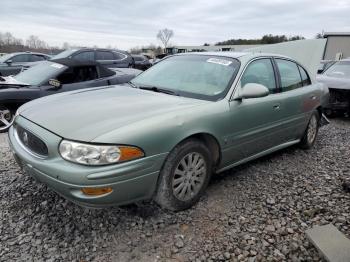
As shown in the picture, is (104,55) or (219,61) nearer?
(219,61)

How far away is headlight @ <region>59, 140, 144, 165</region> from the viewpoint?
7.82 feet

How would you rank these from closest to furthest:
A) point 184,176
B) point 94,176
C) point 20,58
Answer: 1. point 94,176
2. point 184,176
3. point 20,58

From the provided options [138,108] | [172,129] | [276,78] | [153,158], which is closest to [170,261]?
[153,158]

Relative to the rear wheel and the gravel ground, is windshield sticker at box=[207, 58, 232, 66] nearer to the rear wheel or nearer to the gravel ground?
the gravel ground

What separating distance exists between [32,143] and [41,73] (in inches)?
154

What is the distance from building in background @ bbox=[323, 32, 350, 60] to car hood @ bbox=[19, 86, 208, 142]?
75.7ft

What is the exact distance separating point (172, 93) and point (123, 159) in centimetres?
120

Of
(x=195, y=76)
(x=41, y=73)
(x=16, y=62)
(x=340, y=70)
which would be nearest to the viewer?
(x=195, y=76)

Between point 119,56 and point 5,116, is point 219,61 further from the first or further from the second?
point 119,56

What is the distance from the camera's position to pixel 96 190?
7.86ft

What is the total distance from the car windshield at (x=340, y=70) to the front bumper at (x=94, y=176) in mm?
6887

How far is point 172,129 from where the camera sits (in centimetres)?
274

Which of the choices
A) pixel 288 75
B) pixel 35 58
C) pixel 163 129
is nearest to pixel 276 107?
pixel 288 75

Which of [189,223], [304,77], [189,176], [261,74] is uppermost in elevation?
[261,74]
